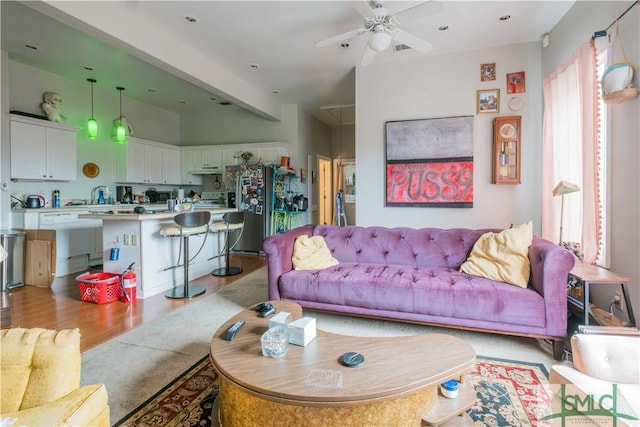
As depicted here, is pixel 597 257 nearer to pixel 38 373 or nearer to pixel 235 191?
pixel 38 373

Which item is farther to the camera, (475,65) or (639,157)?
(475,65)

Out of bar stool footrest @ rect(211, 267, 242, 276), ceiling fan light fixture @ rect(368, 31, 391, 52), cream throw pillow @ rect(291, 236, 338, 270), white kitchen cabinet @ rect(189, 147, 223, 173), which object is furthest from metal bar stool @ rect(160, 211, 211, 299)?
white kitchen cabinet @ rect(189, 147, 223, 173)

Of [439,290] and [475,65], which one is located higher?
[475,65]

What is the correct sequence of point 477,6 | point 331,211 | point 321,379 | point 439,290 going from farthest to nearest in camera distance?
1. point 331,211
2. point 477,6
3. point 439,290
4. point 321,379

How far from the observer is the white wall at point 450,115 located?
375cm

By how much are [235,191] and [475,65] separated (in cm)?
436

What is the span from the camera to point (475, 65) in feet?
12.9

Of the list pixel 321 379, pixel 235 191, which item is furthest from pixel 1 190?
pixel 321 379

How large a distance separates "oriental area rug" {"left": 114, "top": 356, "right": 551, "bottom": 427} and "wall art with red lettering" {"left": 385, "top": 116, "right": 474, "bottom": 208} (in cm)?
231

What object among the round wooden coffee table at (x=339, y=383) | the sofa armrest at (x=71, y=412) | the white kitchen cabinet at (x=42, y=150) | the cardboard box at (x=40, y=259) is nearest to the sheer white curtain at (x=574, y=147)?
the round wooden coffee table at (x=339, y=383)

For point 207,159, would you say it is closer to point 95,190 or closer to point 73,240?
point 95,190

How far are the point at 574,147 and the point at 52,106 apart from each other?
662 cm

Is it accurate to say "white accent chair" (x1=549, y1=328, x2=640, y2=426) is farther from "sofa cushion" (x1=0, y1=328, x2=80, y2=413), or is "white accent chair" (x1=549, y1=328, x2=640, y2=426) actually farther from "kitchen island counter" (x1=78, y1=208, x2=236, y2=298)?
"kitchen island counter" (x1=78, y1=208, x2=236, y2=298)

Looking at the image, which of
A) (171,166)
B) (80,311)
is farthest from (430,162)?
(171,166)
